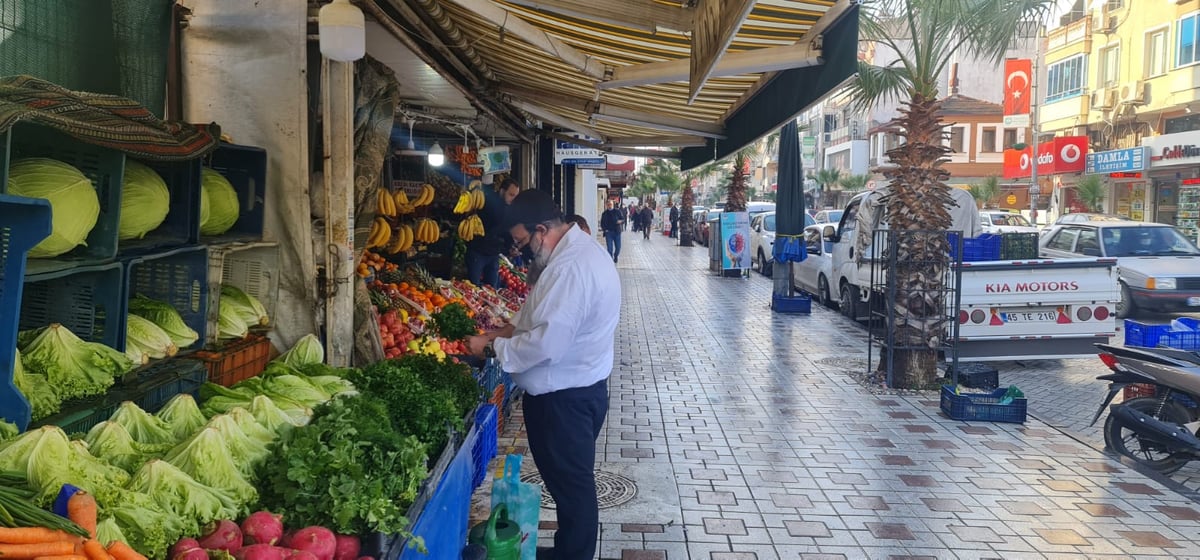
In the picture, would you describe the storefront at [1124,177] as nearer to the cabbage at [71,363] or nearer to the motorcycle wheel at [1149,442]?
the motorcycle wheel at [1149,442]

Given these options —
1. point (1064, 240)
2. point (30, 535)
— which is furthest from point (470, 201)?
point (1064, 240)

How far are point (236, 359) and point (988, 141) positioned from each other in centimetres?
5011

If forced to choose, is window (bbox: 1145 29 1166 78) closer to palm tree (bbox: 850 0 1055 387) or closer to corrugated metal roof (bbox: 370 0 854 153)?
palm tree (bbox: 850 0 1055 387)

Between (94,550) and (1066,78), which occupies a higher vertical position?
(1066,78)

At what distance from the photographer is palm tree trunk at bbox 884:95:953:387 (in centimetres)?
866

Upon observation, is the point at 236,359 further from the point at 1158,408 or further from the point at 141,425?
the point at 1158,408

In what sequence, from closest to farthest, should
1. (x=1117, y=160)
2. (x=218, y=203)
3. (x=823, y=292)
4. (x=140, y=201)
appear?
(x=140, y=201) < (x=218, y=203) < (x=823, y=292) < (x=1117, y=160)

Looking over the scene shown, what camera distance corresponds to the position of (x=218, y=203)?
14.2ft

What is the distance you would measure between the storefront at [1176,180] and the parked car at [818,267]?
16672 millimetres

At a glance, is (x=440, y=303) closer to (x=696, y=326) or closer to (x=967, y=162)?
(x=696, y=326)

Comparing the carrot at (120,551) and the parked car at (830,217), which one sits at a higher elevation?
the parked car at (830,217)

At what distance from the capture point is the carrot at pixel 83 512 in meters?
2.08

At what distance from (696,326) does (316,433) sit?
1058cm

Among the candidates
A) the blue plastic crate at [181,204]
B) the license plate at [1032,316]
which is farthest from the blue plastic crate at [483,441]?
the license plate at [1032,316]
